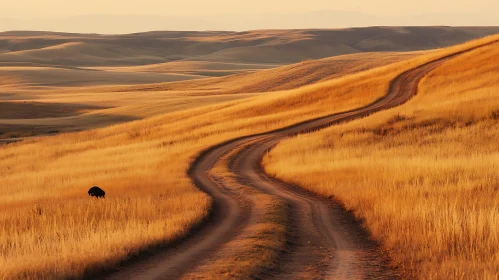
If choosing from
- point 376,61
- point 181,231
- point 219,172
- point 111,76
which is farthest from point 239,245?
point 111,76

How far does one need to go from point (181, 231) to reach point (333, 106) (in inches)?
1275

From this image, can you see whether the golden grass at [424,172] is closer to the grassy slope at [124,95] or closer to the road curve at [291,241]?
the road curve at [291,241]

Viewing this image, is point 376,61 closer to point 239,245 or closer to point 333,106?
point 333,106

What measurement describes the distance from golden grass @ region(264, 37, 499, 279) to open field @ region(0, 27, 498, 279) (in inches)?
96.3

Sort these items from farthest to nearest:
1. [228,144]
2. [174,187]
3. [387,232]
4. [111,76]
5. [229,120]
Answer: [111,76] < [229,120] < [228,144] < [174,187] < [387,232]

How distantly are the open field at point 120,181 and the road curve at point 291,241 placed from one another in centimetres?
46

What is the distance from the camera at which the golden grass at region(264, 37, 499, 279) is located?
11820mm

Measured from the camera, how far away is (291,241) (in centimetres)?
1355

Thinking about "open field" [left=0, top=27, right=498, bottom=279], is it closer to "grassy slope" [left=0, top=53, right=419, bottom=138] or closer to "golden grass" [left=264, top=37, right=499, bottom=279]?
"golden grass" [left=264, top=37, right=499, bottom=279]

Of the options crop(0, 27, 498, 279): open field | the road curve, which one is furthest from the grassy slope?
the road curve

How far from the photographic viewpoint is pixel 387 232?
1362 cm

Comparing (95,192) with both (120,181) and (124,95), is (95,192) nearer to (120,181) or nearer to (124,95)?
(120,181)

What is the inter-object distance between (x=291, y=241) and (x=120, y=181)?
528 inches

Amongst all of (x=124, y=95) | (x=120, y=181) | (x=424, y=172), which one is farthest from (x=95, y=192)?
(x=124, y=95)
